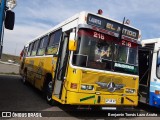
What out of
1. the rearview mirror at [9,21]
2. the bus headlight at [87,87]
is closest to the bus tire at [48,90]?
the bus headlight at [87,87]

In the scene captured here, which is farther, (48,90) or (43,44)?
(43,44)

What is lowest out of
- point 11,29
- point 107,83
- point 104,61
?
point 107,83

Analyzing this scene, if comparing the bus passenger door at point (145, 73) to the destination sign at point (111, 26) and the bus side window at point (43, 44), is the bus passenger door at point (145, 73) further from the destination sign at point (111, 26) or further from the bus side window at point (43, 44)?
the bus side window at point (43, 44)

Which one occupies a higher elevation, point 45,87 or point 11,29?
point 11,29

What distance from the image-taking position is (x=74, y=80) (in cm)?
806

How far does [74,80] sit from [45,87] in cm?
343

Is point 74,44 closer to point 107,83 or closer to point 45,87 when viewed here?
point 107,83

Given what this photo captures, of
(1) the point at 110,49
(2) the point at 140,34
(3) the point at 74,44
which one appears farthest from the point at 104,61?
(2) the point at 140,34

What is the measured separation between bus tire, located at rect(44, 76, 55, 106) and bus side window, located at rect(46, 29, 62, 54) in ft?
3.63

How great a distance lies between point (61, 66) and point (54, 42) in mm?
1890

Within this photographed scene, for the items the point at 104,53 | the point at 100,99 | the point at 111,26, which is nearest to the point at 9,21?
the point at 104,53

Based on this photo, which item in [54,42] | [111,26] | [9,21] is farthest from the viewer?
[54,42]

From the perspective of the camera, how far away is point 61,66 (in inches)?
370

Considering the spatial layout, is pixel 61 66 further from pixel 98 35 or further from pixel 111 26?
pixel 111 26
